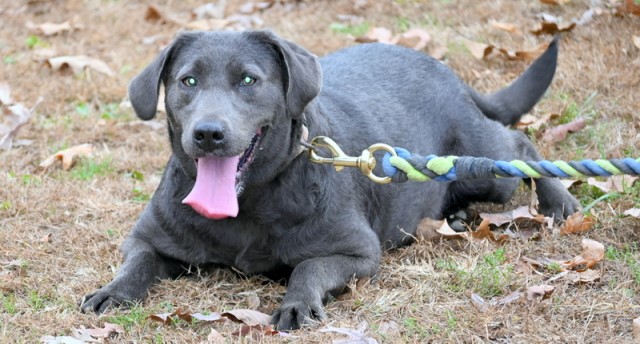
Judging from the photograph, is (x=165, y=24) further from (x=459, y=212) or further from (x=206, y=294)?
(x=206, y=294)

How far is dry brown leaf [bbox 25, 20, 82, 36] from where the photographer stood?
9148mm

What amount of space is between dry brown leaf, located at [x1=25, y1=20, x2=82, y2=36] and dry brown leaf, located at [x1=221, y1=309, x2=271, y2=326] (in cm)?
584

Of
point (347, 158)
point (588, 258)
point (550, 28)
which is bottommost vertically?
point (588, 258)

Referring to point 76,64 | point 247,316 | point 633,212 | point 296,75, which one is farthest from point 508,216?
point 76,64

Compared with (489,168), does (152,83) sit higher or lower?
higher

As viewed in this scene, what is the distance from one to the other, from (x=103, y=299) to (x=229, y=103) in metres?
1.07

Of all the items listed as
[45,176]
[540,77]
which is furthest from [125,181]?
[540,77]

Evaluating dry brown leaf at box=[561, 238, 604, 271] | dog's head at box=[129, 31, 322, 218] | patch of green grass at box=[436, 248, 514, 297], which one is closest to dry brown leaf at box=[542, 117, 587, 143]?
dry brown leaf at box=[561, 238, 604, 271]

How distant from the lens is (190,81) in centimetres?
427

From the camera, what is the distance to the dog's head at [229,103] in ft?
13.3

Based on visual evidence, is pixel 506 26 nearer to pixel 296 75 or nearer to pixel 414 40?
pixel 414 40

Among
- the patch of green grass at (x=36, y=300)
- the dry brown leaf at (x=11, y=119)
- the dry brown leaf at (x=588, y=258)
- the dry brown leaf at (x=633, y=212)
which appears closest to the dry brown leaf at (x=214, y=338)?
the patch of green grass at (x=36, y=300)

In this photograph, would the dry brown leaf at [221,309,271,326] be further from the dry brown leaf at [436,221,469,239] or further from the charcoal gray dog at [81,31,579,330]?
the dry brown leaf at [436,221,469,239]

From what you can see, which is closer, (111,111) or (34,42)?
(111,111)
